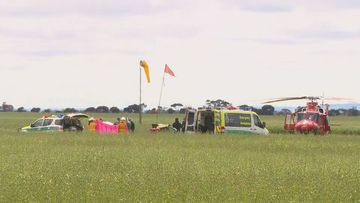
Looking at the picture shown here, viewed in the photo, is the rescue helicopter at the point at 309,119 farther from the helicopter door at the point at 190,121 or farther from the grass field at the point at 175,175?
the grass field at the point at 175,175

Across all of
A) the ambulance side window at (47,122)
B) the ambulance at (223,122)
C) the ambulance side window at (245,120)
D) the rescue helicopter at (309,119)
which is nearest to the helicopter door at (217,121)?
the ambulance at (223,122)

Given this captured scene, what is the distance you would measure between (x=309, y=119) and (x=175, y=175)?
84.2 feet

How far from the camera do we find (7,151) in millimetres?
23359

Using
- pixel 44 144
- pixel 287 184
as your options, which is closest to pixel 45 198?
pixel 287 184

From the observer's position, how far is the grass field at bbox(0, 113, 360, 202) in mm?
12719

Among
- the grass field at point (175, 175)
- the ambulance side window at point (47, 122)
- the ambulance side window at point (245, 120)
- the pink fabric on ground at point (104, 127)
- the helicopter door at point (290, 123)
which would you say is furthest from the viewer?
the pink fabric on ground at point (104, 127)

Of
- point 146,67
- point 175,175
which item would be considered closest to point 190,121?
point 146,67

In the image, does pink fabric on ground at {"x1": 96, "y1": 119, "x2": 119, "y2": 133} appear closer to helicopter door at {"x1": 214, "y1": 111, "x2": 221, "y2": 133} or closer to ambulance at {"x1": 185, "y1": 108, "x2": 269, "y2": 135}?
ambulance at {"x1": 185, "y1": 108, "x2": 269, "y2": 135}

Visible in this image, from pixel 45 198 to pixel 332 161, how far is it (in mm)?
10430

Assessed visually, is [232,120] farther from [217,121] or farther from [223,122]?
[217,121]

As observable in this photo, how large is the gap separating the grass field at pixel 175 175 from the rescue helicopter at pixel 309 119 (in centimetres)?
1319

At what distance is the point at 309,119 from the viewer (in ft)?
132

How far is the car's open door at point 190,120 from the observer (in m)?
35.4

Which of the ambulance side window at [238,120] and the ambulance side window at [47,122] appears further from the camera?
the ambulance side window at [47,122]
